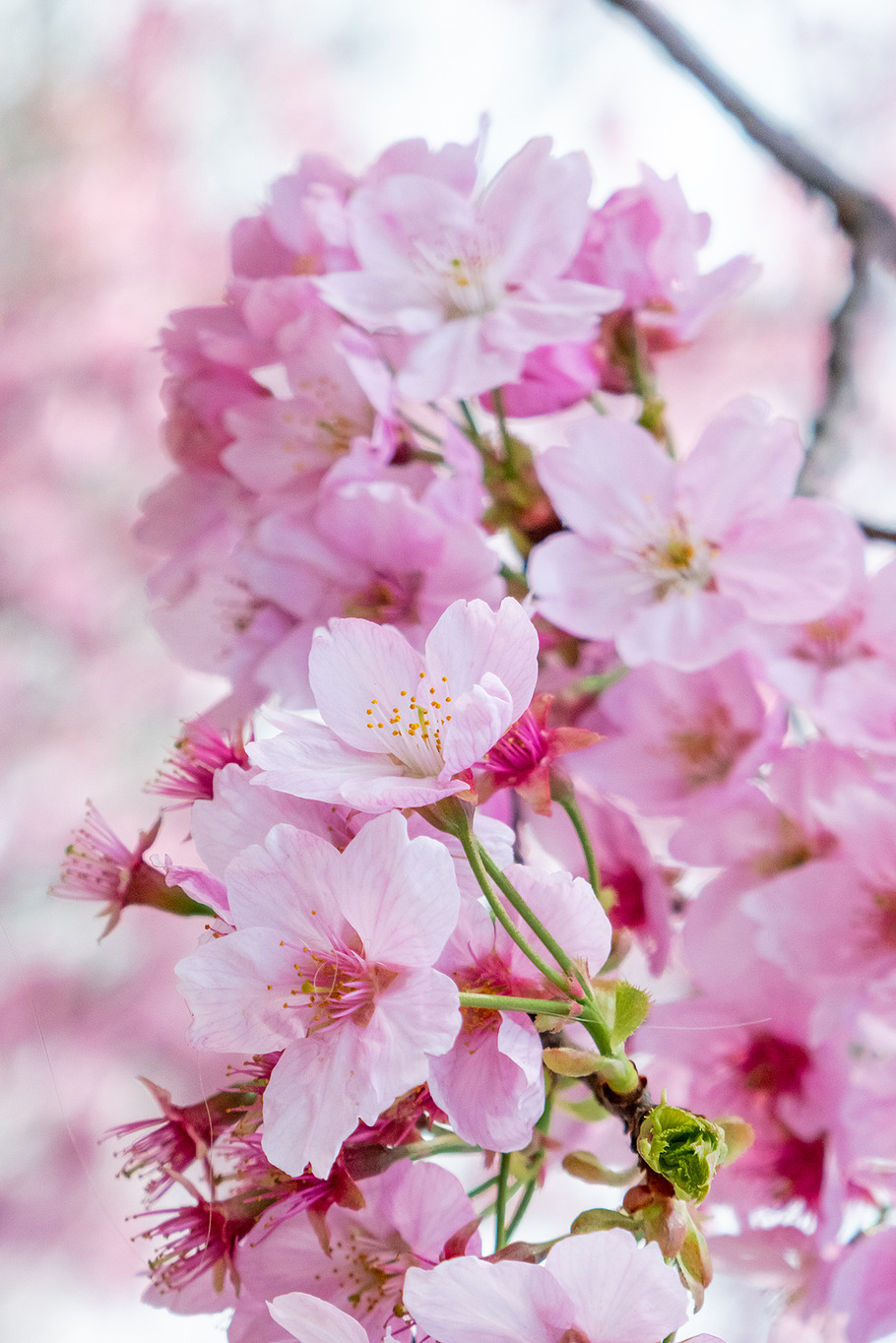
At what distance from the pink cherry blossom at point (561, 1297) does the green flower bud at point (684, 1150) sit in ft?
0.04

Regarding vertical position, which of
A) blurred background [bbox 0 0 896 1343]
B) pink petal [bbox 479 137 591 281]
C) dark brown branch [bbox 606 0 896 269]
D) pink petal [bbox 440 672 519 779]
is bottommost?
blurred background [bbox 0 0 896 1343]

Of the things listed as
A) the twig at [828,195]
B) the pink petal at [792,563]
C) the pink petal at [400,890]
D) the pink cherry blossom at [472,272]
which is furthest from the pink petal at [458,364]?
the twig at [828,195]

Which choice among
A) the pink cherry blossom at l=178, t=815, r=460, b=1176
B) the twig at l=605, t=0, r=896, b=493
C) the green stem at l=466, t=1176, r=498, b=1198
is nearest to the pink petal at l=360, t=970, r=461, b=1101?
the pink cherry blossom at l=178, t=815, r=460, b=1176

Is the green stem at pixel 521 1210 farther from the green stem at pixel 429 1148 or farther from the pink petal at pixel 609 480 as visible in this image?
the pink petal at pixel 609 480

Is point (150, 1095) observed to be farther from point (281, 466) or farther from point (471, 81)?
point (471, 81)

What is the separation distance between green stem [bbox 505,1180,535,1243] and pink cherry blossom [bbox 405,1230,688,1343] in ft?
0.22

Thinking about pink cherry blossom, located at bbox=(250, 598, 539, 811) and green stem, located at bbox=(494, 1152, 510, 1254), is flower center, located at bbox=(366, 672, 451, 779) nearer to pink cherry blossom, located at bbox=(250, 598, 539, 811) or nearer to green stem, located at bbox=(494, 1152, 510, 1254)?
pink cherry blossom, located at bbox=(250, 598, 539, 811)

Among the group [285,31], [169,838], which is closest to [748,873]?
[169,838]

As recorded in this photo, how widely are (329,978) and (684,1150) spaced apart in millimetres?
77

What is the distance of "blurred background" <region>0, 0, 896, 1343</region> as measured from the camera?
0.33 metres

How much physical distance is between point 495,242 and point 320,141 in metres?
0.56

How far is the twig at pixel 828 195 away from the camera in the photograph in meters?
0.65

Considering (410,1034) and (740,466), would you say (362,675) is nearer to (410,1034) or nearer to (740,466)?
(410,1034)

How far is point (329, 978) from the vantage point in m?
0.22
